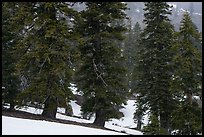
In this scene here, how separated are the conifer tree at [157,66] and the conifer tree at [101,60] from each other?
152 inches

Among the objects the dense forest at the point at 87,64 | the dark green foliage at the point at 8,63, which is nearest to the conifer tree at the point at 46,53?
the dense forest at the point at 87,64

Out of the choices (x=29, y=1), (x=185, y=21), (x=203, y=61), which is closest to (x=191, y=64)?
(x=203, y=61)

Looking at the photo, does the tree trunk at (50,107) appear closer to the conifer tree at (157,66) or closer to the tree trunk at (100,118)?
the tree trunk at (100,118)

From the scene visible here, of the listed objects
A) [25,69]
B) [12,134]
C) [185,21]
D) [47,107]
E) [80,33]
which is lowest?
[12,134]

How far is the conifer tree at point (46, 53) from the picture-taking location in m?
18.9

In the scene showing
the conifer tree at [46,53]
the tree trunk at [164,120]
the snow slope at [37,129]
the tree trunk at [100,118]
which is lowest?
the snow slope at [37,129]

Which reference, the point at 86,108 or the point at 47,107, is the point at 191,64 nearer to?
the point at 86,108

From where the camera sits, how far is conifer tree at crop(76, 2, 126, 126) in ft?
68.6

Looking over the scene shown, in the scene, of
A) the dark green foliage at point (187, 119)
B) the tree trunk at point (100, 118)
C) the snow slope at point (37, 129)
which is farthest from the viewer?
the tree trunk at point (100, 118)

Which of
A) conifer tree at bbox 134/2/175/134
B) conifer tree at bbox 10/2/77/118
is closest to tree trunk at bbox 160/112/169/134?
conifer tree at bbox 134/2/175/134

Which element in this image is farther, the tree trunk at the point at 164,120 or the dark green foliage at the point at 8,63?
the dark green foliage at the point at 8,63

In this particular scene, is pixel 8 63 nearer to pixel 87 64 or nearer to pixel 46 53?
pixel 87 64

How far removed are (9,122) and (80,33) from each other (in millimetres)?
8704

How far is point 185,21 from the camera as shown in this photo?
21656 mm
